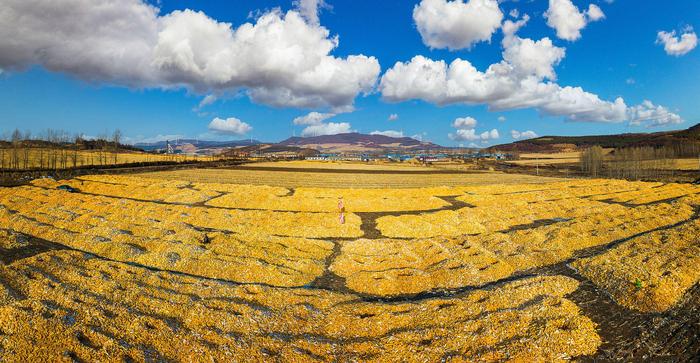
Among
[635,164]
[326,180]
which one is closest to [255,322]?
[326,180]

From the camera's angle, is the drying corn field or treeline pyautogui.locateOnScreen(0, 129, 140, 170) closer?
the drying corn field

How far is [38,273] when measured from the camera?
15773 millimetres

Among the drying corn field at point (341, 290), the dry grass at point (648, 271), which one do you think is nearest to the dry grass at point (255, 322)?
the drying corn field at point (341, 290)

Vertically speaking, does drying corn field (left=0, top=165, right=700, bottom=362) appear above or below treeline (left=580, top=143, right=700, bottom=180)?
below

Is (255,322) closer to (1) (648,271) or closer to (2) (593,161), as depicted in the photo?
(1) (648,271)

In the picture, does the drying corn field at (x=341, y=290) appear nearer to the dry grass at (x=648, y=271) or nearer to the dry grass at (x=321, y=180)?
the dry grass at (x=648, y=271)

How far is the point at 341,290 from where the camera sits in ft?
62.4

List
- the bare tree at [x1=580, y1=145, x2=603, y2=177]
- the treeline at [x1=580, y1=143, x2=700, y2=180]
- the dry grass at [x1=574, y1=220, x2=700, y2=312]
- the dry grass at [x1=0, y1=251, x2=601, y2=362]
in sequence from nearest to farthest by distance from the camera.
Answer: the dry grass at [x1=0, y1=251, x2=601, y2=362]
the dry grass at [x1=574, y1=220, x2=700, y2=312]
the treeline at [x1=580, y1=143, x2=700, y2=180]
the bare tree at [x1=580, y1=145, x2=603, y2=177]

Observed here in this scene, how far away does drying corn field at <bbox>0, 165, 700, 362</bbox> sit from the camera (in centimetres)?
1195

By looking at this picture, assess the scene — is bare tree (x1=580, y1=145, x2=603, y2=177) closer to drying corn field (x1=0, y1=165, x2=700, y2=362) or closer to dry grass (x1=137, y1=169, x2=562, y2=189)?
dry grass (x1=137, y1=169, x2=562, y2=189)

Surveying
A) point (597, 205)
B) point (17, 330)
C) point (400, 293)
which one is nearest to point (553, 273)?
point (400, 293)

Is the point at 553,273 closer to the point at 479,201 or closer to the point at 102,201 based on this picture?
the point at 479,201

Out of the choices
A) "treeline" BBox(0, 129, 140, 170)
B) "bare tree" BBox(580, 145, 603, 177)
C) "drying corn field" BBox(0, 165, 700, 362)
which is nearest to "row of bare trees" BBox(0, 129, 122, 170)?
"treeline" BBox(0, 129, 140, 170)

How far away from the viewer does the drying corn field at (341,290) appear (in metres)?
11.9
